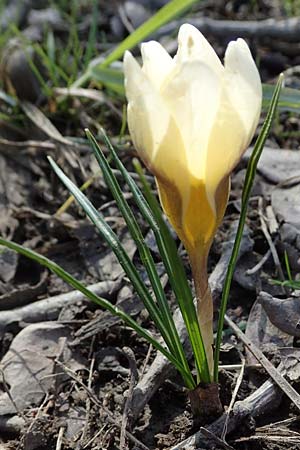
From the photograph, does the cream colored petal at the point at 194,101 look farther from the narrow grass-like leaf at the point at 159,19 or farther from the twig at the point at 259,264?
the narrow grass-like leaf at the point at 159,19

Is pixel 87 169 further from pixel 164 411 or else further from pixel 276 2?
pixel 276 2

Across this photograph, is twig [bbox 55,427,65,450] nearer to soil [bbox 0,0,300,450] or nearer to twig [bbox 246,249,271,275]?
soil [bbox 0,0,300,450]

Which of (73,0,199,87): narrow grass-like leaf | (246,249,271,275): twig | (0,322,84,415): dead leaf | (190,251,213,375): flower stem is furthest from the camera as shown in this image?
(73,0,199,87): narrow grass-like leaf

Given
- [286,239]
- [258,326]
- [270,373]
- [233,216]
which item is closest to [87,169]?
[233,216]

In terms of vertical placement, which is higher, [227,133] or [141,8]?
[227,133]

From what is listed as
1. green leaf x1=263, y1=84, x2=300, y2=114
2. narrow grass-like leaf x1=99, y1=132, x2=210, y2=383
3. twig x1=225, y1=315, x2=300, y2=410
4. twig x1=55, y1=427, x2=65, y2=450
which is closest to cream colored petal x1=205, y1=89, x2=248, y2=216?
narrow grass-like leaf x1=99, y1=132, x2=210, y2=383

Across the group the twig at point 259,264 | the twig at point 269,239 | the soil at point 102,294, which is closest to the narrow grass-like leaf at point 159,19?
the soil at point 102,294

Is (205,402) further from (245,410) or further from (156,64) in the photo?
(156,64)
